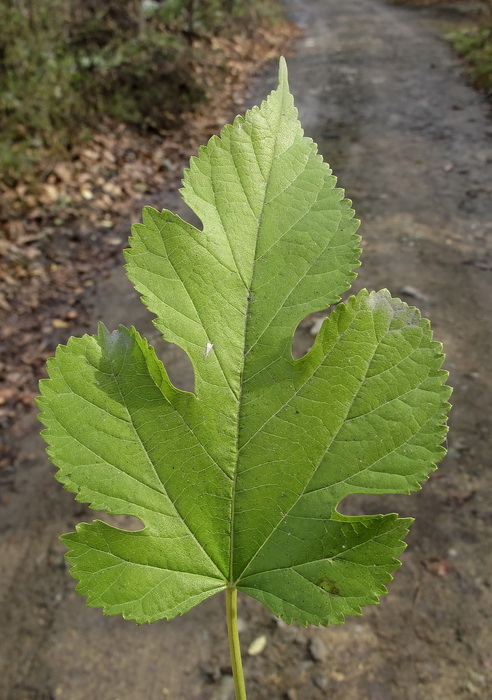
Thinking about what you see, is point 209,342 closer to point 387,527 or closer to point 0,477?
point 387,527

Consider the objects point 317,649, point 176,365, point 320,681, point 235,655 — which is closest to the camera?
point 235,655

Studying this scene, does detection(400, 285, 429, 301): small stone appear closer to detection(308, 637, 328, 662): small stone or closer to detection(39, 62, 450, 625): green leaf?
detection(308, 637, 328, 662): small stone

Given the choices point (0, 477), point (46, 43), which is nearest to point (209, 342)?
point (0, 477)

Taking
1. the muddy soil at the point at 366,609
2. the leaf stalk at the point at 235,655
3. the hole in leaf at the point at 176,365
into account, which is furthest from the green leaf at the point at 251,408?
the hole in leaf at the point at 176,365

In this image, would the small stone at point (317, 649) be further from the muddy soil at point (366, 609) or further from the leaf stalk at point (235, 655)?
the leaf stalk at point (235, 655)

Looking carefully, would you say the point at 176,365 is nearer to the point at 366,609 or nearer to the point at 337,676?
the point at 366,609

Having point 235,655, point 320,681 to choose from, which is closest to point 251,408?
point 235,655

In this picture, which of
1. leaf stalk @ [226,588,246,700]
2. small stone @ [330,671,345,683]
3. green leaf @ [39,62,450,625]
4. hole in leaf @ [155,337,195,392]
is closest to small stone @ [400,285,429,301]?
hole in leaf @ [155,337,195,392]
